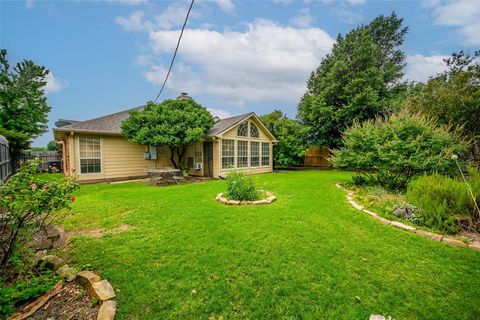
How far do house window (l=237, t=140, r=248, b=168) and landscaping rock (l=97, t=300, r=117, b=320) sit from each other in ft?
35.8

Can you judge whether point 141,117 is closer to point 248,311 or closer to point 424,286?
point 248,311

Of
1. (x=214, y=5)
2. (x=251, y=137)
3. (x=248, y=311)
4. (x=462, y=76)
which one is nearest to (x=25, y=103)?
(x=251, y=137)

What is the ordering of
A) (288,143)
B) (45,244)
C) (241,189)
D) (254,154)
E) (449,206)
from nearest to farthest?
(45,244), (449,206), (241,189), (254,154), (288,143)

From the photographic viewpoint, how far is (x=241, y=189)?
578 centimetres

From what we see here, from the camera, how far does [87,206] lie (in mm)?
5617

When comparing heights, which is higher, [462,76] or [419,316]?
[462,76]

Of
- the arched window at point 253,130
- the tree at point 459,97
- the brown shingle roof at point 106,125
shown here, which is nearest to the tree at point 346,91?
the tree at point 459,97

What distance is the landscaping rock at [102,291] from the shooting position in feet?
7.15

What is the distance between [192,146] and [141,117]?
11.6 feet

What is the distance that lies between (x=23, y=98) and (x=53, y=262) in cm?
2495

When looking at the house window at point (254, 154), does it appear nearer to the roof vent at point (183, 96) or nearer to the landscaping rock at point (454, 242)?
the roof vent at point (183, 96)

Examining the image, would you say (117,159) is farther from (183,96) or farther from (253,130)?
(253,130)

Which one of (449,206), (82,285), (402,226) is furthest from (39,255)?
(449,206)

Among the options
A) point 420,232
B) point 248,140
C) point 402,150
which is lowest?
point 420,232
